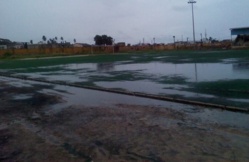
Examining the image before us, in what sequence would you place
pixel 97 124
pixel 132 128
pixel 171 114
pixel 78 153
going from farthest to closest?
pixel 171 114 < pixel 97 124 < pixel 132 128 < pixel 78 153

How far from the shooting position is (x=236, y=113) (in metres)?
7.70

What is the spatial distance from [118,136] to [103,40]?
95519 millimetres

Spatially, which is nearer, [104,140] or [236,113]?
[104,140]

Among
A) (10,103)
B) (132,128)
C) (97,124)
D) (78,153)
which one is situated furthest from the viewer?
(10,103)

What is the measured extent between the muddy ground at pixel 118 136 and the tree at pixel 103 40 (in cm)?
9203

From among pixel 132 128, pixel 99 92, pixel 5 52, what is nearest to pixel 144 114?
pixel 132 128

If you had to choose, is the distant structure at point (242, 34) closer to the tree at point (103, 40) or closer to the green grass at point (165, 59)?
the green grass at point (165, 59)

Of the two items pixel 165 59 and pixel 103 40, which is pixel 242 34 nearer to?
pixel 165 59

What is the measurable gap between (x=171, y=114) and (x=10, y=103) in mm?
6621

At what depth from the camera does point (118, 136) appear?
247 inches

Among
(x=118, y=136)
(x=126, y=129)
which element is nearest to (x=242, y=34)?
(x=126, y=129)

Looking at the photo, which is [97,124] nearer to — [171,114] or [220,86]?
[171,114]

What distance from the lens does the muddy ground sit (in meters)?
5.13

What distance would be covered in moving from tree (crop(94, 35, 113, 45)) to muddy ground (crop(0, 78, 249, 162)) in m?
92.0
